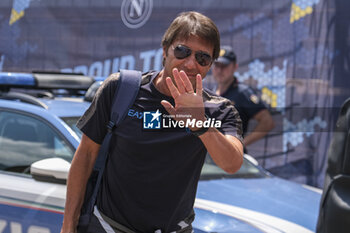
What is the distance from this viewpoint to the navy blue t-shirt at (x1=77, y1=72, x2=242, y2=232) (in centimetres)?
175

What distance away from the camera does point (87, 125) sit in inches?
72.2

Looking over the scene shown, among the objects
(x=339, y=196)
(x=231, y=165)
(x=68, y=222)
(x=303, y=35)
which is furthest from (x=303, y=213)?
(x=303, y=35)

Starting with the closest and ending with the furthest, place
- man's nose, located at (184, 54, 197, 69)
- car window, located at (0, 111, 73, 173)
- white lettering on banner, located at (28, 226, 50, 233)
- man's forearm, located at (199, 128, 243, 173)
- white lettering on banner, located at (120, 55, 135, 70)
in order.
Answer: man's forearm, located at (199, 128, 243, 173) → man's nose, located at (184, 54, 197, 69) → white lettering on banner, located at (28, 226, 50, 233) → car window, located at (0, 111, 73, 173) → white lettering on banner, located at (120, 55, 135, 70)

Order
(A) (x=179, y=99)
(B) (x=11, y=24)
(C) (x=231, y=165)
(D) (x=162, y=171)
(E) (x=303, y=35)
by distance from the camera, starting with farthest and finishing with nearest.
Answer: (B) (x=11, y=24), (E) (x=303, y=35), (D) (x=162, y=171), (C) (x=231, y=165), (A) (x=179, y=99)

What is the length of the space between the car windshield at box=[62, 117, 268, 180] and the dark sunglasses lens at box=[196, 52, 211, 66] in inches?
52.4

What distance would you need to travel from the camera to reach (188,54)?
1.72m

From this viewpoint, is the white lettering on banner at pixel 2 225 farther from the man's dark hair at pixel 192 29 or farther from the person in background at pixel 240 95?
the person in background at pixel 240 95

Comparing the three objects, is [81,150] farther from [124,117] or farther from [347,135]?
[347,135]

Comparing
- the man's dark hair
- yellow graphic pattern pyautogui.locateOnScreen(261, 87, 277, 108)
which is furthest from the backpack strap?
yellow graphic pattern pyautogui.locateOnScreen(261, 87, 277, 108)

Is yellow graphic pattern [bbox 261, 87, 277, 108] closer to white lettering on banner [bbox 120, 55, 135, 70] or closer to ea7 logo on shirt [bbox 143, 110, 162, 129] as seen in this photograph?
white lettering on banner [bbox 120, 55, 135, 70]

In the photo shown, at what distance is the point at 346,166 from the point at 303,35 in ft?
10.0

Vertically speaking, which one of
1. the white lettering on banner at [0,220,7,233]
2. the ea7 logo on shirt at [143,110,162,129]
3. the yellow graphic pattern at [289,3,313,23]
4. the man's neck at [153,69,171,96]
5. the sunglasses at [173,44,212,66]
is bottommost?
the white lettering on banner at [0,220,7,233]

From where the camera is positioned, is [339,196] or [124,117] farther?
[339,196]

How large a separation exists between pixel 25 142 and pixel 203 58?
1.73 meters
